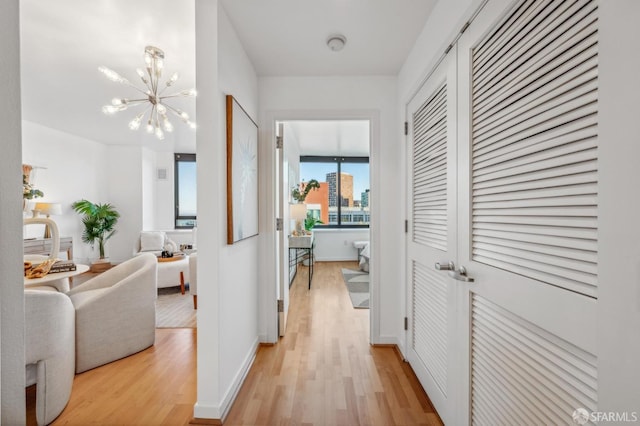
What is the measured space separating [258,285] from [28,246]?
13.5ft

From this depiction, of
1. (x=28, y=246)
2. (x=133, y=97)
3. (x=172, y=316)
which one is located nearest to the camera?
(x=172, y=316)

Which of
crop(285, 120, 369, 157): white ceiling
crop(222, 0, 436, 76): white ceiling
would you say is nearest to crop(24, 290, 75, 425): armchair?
crop(222, 0, 436, 76): white ceiling

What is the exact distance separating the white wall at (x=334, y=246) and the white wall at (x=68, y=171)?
15.5 ft

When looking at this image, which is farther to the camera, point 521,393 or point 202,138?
point 202,138

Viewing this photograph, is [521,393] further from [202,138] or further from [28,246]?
[28,246]

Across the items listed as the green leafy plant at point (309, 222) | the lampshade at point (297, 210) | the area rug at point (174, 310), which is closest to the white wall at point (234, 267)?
the area rug at point (174, 310)

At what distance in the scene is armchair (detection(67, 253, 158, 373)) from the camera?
2.04 metres

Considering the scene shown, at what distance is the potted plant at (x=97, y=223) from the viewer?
523 centimetres

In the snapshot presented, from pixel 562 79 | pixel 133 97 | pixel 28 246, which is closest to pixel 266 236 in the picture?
pixel 562 79

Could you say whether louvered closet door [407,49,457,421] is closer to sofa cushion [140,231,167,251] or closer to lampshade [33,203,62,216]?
sofa cushion [140,231,167,251]

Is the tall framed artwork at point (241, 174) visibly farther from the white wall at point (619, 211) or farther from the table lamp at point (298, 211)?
the table lamp at point (298, 211)

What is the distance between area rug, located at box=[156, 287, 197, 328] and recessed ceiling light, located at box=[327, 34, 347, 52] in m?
2.96

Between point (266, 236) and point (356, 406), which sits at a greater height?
point (266, 236)

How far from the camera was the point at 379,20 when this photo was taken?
1.76 metres
